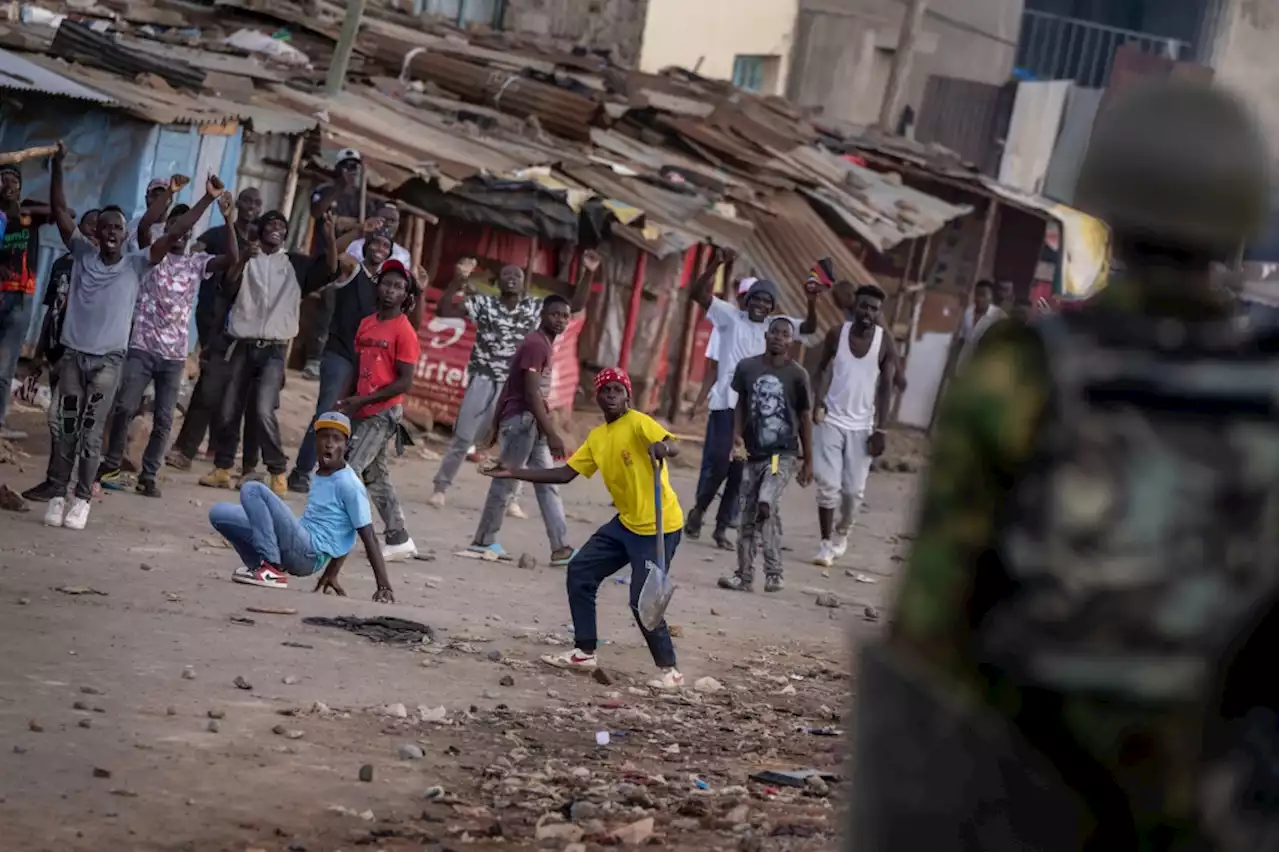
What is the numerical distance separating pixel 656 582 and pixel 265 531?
2.14 metres

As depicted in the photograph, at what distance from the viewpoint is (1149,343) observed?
247 centimetres

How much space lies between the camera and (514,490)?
12258mm

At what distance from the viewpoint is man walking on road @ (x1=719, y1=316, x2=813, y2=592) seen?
39.4 ft

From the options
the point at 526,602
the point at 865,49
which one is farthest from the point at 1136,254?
the point at 865,49

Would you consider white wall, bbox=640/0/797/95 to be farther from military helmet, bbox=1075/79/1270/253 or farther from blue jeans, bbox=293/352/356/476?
military helmet, bbox=1075/79/1270/253

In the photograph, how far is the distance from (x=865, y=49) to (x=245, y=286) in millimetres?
22456

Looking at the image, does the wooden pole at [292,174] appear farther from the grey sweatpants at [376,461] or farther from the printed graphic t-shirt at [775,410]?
the printed graphic t-shirt at [775,410]

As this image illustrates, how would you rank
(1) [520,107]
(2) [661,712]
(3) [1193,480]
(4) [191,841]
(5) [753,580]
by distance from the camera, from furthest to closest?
(1) [520,107], (5) [753,580], (2) [661,712], (4) [191,841], (3) [1193,480]

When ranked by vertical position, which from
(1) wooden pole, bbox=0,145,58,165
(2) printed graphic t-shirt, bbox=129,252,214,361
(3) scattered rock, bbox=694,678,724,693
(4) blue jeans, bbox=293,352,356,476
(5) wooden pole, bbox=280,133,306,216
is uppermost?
(5) wooden pole, bbox=280,133,306,216

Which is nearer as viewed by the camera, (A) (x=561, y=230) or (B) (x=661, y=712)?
(B) (x=661, y=712)

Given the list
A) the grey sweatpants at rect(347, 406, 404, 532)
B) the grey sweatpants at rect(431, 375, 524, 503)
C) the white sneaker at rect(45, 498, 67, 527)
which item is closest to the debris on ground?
the grey sweatpants at rect(347, 406, 404, 532)

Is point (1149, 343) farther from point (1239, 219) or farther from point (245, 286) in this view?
point (245, 286)

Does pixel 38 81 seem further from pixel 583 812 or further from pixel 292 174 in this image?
pixel 583 812

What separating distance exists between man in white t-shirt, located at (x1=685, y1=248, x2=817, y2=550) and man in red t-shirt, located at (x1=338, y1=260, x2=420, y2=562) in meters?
2.84
